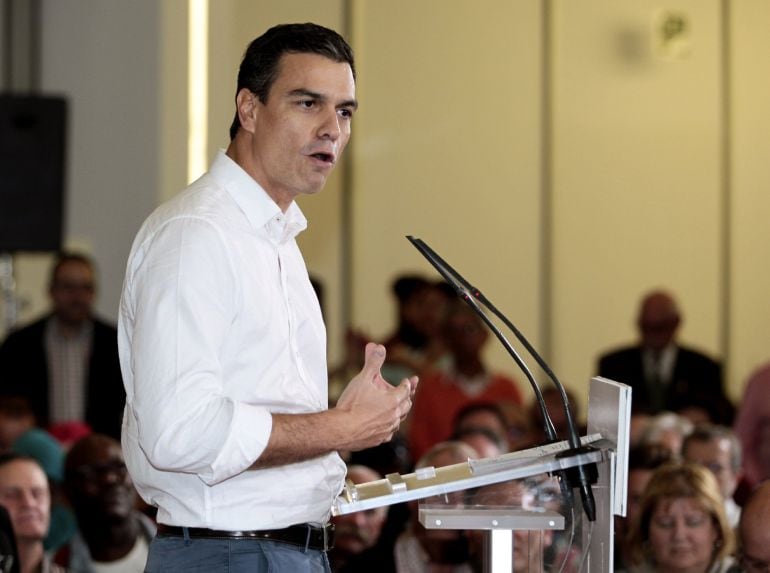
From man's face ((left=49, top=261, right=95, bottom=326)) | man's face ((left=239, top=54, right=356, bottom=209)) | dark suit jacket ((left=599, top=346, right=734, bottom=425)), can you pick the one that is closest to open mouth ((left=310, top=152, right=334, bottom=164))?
man's face ((left=239, top=54, right=356, bottom=209))

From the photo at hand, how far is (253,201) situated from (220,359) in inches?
9.7

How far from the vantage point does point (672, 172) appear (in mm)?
7996

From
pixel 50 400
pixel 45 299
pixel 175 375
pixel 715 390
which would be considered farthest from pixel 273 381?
pixel 45 299

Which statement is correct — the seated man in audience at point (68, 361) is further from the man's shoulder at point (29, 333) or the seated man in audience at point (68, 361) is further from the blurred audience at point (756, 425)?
the blurred audience at point (756, 425)

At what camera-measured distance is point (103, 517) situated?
4035mm

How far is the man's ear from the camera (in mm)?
2047

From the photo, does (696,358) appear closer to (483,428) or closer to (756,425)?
(756,425)

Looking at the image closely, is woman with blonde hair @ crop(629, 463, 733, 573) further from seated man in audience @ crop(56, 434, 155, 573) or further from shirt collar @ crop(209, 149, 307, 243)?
shirt collar @ crop(209, 149, 307, 243)

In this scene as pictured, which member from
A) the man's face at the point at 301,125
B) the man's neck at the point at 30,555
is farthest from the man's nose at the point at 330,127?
the man's neck at the point at 30,555

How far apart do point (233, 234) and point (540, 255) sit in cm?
601

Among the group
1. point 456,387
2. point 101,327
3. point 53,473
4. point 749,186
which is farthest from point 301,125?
point 749,186

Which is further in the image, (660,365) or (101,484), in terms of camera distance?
(660,365)

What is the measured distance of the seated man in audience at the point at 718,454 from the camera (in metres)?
4.46

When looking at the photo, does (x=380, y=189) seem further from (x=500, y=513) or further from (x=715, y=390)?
(x=500, y=513)
